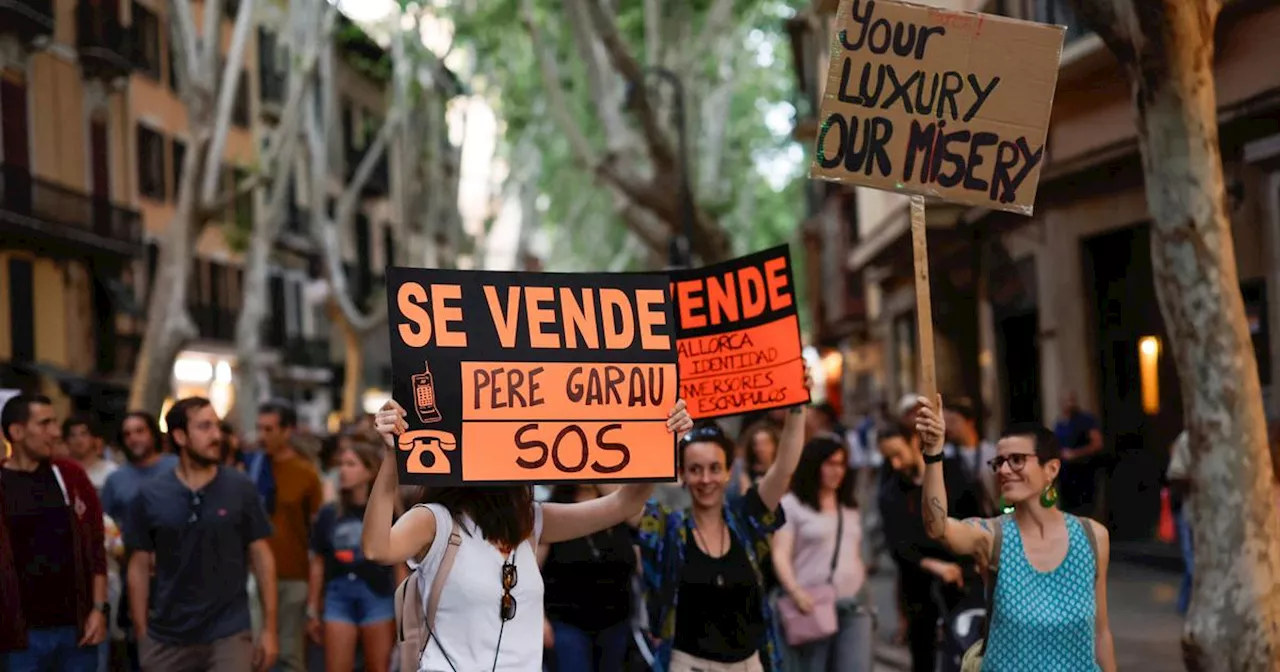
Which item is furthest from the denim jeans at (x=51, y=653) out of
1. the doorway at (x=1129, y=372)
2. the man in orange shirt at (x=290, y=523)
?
the doorway at (x=1129, y=372)

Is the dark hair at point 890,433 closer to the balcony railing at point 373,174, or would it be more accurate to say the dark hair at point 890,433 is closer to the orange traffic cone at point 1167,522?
the orange traffic cone at point 1167,522


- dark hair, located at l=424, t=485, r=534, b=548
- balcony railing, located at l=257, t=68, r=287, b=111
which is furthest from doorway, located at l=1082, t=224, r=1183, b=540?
balcony railing, located at l=257, t=68, r=287, b=111

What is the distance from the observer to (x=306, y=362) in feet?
170

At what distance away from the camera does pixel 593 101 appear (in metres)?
23.5

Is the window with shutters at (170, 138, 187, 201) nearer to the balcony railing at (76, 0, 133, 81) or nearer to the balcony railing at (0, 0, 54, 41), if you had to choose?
the balcony railing at (76, 0, 133, 81)

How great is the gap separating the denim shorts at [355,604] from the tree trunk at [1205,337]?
3.96m

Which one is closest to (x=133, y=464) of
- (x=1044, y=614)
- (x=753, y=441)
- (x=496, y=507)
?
(x=753, y=441)

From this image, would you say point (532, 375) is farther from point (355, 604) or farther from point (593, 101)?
point (593, 101)

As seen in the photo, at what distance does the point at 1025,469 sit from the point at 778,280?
198 cm

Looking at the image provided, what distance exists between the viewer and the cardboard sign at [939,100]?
6.06 metres

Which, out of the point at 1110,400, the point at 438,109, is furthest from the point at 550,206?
the point at 1110,400

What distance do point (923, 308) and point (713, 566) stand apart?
1.79 metres

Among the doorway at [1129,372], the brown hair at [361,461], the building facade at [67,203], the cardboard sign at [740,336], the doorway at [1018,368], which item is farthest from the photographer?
the building facade at [67,203]

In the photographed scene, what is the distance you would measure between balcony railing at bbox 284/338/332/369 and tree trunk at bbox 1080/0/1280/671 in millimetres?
43379
